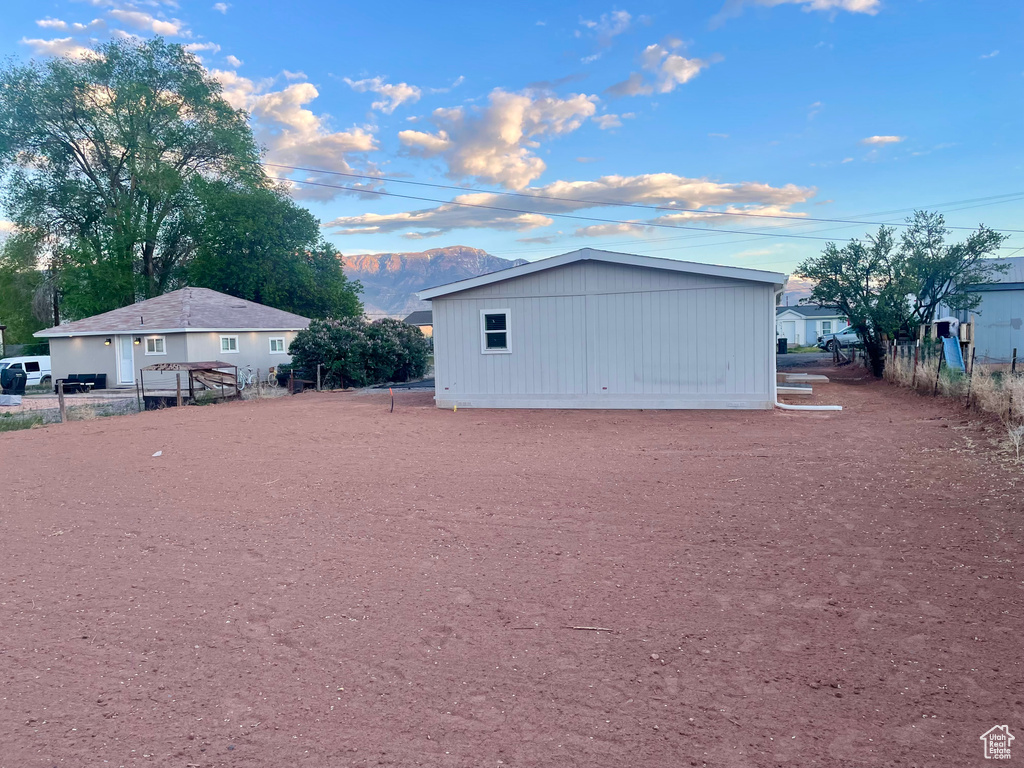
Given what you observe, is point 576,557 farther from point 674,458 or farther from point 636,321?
point 636,321

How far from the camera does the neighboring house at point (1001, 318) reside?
82.8 feet

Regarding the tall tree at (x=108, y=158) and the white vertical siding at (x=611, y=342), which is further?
the tall tree at (x=108, y=158)

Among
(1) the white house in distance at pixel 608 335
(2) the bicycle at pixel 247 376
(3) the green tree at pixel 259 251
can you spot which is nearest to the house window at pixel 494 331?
(1) the white house in distance at pixel 608 335

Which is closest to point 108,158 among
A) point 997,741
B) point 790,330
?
point 997,741

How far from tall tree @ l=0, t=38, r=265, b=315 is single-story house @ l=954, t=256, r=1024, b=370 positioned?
33.8 meters

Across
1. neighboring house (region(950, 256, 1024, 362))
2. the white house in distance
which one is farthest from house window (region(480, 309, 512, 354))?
neighboring house (region(950, 256, 1024, 362))

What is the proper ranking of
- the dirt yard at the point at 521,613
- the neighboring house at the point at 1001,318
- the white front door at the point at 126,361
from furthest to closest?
1. the white front door at the point at 126,361
2. the neighboring house at the point at 1001,318
3. the dirt yard at the point at 521,613

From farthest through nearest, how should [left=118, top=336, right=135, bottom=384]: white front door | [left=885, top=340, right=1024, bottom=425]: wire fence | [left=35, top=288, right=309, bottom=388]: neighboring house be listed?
1. [left=118, top=336, right=135, bottom=384]: white front door
2. [left=35, top=288, right=309, bottom=388]: neighboring house
3. [left=885, top=340, right=1024, bottom=425]: wire fence

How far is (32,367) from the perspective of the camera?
97.4ft

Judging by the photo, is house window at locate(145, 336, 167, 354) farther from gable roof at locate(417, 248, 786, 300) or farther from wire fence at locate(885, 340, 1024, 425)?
wire fence at locate(885, 340, 1024, 425)

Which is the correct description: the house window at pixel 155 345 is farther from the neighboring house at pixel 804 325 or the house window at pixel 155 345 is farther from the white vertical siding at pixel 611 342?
the neighboring house at pixel 804 325

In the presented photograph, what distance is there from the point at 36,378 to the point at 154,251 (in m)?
9.96

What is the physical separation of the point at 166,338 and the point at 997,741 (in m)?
26.8

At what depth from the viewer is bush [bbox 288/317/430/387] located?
2320 cm
